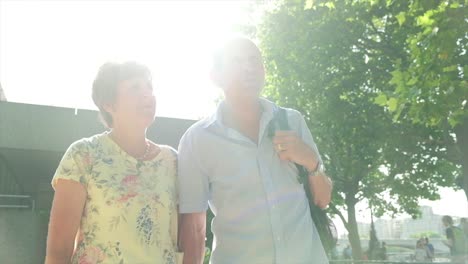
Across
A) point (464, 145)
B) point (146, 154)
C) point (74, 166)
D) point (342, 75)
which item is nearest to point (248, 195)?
point (146, 154)

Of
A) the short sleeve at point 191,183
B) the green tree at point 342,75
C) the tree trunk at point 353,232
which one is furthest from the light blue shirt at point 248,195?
the tree trunk at point 353,232

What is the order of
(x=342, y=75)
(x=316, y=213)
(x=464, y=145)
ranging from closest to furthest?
(x=316, y=213), (x=464, y=145), (x=342, y=75)

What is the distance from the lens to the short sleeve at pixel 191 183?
2.72 m

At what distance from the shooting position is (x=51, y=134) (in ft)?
46.1

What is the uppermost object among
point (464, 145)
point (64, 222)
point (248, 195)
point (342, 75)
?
point (342, 75)

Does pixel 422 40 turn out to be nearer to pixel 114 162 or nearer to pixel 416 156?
pixel 114 162

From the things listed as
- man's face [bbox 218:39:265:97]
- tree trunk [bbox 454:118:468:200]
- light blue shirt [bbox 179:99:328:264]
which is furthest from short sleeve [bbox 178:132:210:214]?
tree trunk [bbox 454:118:468:200]

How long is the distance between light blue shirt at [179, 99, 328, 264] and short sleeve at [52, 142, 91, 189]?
19.7 inches

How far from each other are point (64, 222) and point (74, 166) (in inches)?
10.4

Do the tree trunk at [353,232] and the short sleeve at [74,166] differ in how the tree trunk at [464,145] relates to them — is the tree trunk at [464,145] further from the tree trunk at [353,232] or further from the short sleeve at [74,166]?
the short sleeve at [74,166]

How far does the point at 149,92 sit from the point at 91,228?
0.76 metres

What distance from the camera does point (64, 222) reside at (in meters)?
2.41

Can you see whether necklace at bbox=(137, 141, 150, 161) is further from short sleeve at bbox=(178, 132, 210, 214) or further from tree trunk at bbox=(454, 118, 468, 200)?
tree trunk at bbox=(454, 118, 468, 200)

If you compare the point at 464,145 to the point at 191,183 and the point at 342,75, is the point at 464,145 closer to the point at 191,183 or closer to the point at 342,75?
the point at 342,75
